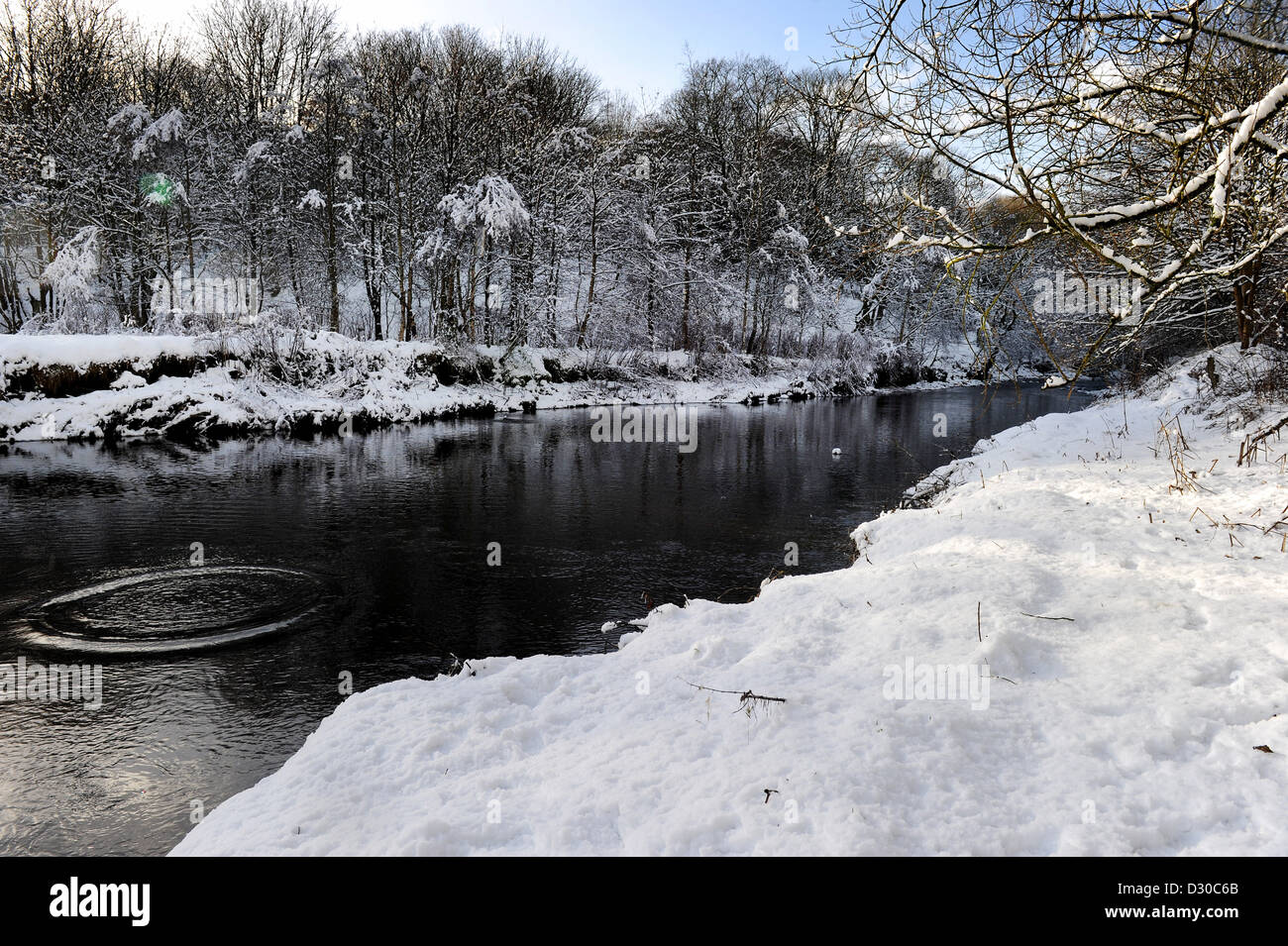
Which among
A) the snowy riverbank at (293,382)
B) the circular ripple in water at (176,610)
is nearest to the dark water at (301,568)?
the circular ripple in water at (176,610)

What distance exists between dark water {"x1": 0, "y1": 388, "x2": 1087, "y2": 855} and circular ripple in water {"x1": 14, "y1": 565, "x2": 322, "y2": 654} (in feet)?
0.11

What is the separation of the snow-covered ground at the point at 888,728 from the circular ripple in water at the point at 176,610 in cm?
310

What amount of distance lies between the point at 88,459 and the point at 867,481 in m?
15.8

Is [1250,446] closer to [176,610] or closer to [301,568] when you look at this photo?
[301,568]

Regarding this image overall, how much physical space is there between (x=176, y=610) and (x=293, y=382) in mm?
15725

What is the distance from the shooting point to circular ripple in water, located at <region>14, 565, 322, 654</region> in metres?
7.23

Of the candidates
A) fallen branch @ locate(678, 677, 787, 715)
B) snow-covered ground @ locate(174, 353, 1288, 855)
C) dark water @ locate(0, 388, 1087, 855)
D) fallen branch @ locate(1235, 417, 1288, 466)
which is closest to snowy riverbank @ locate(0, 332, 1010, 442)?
dark water @ locate(0, 388, 1087, 855)

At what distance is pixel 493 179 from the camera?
25156 millimetres

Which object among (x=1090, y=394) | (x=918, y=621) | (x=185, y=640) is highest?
(x=1090, y=394)

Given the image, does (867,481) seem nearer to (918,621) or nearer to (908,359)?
(918,621)

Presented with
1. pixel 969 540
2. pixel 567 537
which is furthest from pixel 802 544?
pixel 969 540

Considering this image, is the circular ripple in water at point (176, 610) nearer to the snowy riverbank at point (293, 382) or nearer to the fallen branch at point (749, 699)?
the fallen branch at point (749, 699)
